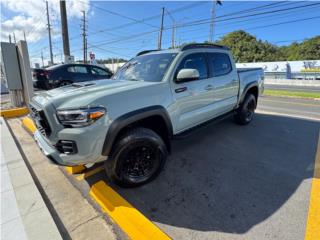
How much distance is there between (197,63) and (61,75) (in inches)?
309

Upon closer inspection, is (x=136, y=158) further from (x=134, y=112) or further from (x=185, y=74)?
(x=185, y=74)

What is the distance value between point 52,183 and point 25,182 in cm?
35

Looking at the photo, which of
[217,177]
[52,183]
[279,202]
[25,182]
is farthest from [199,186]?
[25,182]

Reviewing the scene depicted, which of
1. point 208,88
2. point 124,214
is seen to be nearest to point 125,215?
point 124,214

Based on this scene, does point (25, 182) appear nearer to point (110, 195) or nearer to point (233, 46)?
point (110, 195)

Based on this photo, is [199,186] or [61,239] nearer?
[61,239]

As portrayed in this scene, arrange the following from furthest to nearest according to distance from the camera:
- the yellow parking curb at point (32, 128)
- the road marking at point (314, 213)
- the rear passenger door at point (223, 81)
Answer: the rear passenger door at point (223, 81)
the yellow parking curb at point (32, 128)
the road marking at point (314, 213)

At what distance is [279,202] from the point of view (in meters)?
2.49

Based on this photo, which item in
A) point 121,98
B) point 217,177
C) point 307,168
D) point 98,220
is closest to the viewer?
point 98,220

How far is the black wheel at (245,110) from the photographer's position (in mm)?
5223

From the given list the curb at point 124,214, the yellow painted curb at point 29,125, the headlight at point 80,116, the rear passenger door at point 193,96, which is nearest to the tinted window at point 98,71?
the yellow painted curb at point 29,125

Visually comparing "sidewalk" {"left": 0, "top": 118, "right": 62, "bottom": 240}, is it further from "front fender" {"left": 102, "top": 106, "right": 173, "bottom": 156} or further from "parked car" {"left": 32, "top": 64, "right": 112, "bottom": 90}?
"parked car" {"left": 32, "top": 64, "right": 112, "bottom": 90}

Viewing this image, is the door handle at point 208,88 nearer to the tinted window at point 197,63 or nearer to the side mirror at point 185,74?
the tinted window at point 197,63

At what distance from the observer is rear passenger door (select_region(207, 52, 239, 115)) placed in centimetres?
400
